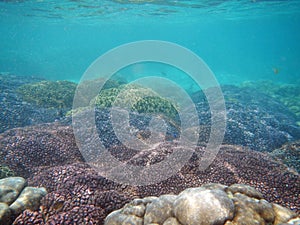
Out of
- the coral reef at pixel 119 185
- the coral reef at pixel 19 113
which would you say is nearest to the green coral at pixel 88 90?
the coral reef at pixel 19 113

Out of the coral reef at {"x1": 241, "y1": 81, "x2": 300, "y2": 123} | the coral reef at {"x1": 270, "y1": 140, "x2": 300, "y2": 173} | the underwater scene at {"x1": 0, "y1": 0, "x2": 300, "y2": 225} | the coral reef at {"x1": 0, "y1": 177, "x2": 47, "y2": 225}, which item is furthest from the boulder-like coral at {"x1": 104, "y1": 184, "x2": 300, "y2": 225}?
the coral reef at {"x1": 241, "y1": 81, "x2": 300, "y2": 123}

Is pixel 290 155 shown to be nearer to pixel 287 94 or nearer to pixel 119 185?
pixel 119 185

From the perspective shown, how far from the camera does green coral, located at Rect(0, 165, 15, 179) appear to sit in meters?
5.68

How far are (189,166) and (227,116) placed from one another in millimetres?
7012

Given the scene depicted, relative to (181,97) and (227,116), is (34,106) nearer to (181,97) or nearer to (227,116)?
(227,116)

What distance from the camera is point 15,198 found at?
421 cm

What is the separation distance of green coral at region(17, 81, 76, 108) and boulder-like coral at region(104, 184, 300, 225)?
12197mm

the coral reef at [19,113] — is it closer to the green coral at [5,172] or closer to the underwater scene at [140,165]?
the underwater scene at [140,165]

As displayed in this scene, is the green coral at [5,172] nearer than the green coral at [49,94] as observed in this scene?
Yes

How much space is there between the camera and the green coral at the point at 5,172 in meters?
5.68

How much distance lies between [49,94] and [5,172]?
10.0 m

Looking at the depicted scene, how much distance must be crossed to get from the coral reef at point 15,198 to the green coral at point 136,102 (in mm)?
7896

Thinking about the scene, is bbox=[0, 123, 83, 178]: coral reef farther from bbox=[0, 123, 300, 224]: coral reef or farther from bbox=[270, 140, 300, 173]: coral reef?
bbox=[270, 140, 300, 173]: coral reef

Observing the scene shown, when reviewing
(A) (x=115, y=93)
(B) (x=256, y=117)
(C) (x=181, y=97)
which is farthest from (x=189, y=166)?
(C) (x=181, y=97)
